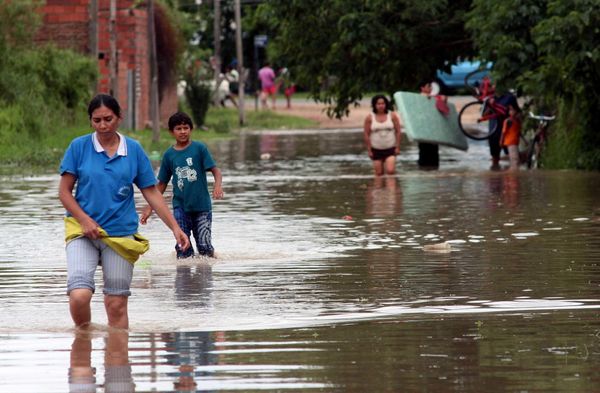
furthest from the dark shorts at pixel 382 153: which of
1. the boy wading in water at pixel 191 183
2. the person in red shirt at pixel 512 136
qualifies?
the boy wading in water at pixel 191 183

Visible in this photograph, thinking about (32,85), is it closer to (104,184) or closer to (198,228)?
(198,228)

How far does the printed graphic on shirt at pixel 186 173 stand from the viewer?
47.7 feet

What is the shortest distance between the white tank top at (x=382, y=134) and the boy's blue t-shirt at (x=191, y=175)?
11.7m

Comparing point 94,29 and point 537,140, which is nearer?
point 537,140

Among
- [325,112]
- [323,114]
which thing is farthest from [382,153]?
[325,112]

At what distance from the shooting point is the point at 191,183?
47.7ft

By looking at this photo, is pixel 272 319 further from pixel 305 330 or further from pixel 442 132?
pixel 442 132

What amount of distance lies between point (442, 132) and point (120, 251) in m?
22.3

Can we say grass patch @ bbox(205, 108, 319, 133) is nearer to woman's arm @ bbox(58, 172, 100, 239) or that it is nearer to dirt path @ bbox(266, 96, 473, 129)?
dirt path @ bbox(266, 96, 473, 129)

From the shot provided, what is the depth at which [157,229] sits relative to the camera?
58.0 ft

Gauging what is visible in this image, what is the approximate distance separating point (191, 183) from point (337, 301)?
3.57 m

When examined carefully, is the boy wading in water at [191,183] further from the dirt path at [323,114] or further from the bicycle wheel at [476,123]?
the dirt path at [323,114]

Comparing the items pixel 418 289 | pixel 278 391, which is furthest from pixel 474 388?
pixel 418 289

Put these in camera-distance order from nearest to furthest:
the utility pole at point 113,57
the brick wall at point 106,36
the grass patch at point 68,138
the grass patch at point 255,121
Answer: the grass patch at point 68,138 < the utility pole at point 113,57 < the brick wall at point 106,36 < the grass patch at point 255,121
